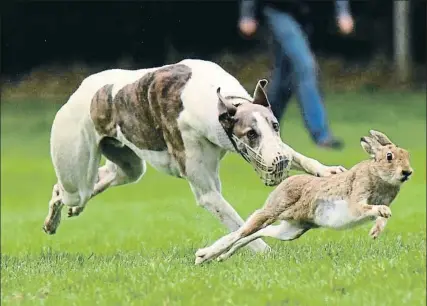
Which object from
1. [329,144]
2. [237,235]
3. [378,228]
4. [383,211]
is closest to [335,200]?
[378,228]

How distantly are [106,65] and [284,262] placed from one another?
18.1m

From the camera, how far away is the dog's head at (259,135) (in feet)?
21.4

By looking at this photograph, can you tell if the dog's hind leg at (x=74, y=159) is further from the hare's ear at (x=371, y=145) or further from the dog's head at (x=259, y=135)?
the hare's ear at (x=371, y=145)

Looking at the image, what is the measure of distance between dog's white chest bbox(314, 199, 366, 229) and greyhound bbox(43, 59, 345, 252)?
0.86ft

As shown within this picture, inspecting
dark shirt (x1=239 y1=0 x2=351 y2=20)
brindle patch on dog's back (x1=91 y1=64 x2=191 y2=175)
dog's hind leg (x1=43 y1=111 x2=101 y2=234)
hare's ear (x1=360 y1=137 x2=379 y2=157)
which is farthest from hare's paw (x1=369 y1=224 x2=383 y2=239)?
dark shirt (x1=239 y1=0 x2=351 y2=20)

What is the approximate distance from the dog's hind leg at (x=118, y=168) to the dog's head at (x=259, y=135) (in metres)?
1.70

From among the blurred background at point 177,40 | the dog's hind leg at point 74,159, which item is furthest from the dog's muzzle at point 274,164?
the blurred background at point 177,40

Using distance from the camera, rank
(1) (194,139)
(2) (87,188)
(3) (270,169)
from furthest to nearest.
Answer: (2) (87,188)
(1) (194,139)
(3) (270,169)

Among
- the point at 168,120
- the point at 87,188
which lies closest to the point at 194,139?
the point at 168,120

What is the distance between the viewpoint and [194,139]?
721 centimetres

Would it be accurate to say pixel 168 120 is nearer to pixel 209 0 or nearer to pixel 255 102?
pixel 255 102

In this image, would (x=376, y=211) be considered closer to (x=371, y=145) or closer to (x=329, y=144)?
(x=371, y=145)

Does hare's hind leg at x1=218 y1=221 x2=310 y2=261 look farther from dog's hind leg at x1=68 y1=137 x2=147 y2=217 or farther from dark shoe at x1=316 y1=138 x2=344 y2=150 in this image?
dark shoe at x1=316 y1=138 x2=344 y2=150

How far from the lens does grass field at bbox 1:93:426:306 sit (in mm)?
5738
